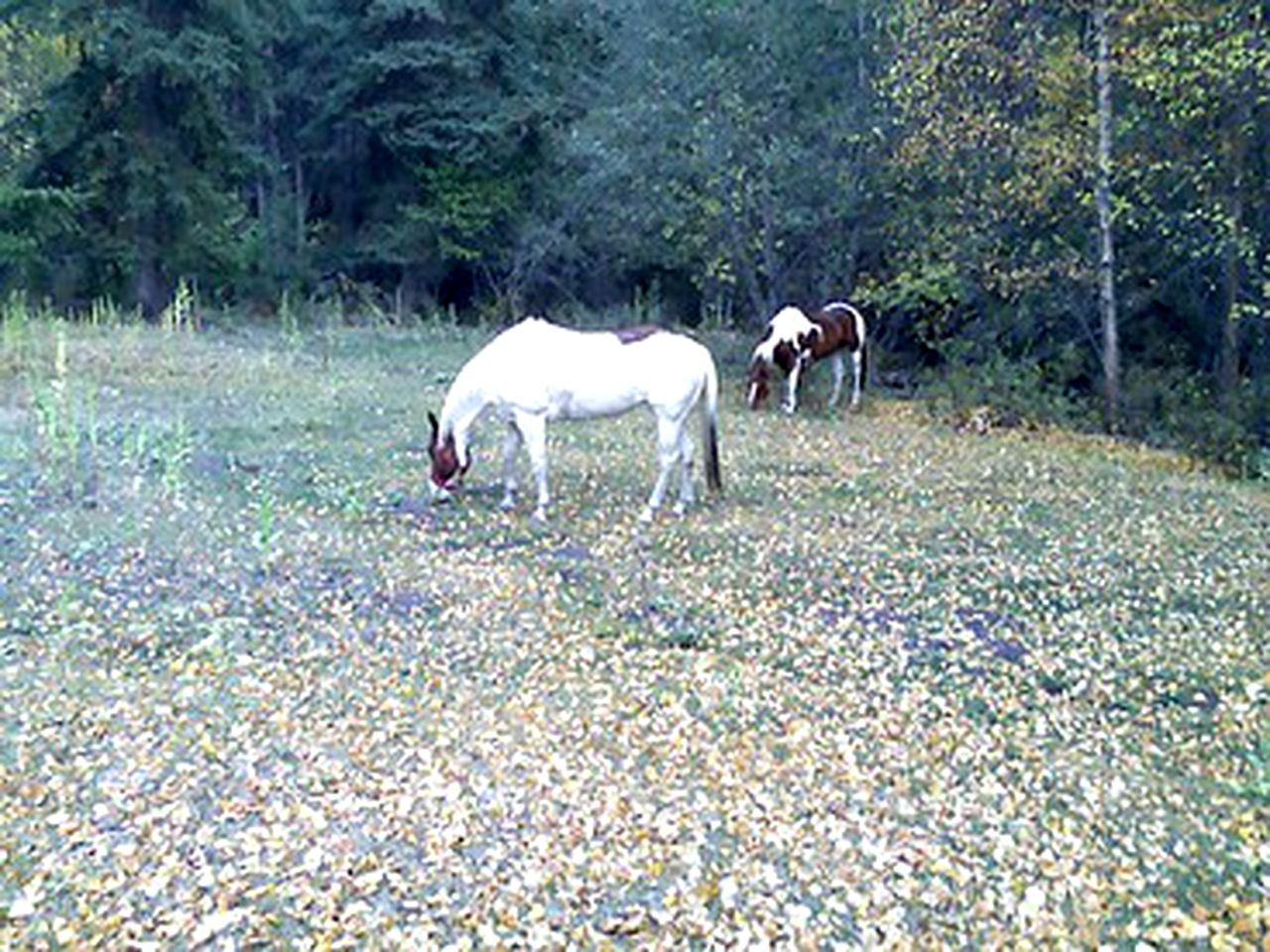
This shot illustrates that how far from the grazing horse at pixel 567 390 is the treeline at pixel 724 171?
6067mm

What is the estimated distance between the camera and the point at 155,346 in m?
15.6

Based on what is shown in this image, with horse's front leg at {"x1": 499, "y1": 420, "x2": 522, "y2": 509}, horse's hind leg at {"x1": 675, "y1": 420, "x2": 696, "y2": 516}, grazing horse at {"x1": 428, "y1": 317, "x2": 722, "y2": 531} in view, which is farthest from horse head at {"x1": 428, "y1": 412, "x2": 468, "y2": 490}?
horse's hind leg at {"x1": 675, "y1": 420, "x2": 696, "y2": 516}

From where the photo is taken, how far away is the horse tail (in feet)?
28.5

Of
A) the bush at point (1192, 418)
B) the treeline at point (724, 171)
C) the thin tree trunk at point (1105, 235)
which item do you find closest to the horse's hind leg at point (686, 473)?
the bush at point (1192, 418)

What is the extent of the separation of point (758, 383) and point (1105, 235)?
4279 millimetres

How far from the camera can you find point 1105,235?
12758 mm

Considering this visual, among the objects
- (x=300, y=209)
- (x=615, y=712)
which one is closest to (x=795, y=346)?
(x=615, y=712)

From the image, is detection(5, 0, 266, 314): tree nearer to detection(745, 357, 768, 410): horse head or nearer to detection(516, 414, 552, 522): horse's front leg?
detection(745, 357, 768, 410): horse head

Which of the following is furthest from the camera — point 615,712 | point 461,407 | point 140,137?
point 140,137

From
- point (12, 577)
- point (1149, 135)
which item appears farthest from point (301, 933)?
point (1149, 135)

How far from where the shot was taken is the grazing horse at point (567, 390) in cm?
842

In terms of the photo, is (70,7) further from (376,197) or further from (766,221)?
(766,221)

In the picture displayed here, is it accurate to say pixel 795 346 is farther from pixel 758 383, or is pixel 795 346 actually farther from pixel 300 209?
pixel 300 209

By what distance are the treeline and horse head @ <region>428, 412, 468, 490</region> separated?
24.6ft
